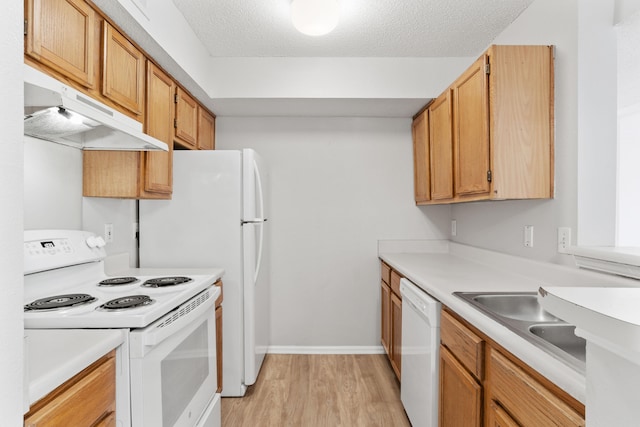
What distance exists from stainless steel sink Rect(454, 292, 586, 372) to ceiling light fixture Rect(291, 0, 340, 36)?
1549 mm

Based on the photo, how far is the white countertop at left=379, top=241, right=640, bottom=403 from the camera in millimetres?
865

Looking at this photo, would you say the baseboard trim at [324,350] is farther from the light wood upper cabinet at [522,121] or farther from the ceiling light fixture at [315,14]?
the ceiling light fixture at [315,14]

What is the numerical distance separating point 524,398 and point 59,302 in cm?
160

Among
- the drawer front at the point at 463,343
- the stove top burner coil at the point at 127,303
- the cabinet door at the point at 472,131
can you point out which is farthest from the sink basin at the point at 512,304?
the stove top burner coil at the point at 127,303

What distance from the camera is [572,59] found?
1.66 meters

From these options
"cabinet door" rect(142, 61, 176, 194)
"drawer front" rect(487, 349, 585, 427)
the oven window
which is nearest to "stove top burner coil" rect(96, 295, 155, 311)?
the oven window

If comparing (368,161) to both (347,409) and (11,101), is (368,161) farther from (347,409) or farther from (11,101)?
(11,101)

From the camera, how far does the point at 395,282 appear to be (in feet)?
8.46

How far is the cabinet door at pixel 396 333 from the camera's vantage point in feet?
7.98

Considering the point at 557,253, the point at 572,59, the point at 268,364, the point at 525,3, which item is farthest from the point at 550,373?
the point at 268,364

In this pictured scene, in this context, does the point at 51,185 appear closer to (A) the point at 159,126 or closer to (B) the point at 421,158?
(A) the point at 159,126

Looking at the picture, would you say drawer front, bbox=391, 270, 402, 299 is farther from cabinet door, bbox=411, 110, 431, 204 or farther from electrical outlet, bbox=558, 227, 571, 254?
electrical outlet, bbox=558, 227, 571, 254

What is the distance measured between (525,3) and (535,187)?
3.58 feet

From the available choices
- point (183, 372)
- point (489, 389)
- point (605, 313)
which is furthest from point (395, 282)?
point (605, 313)
